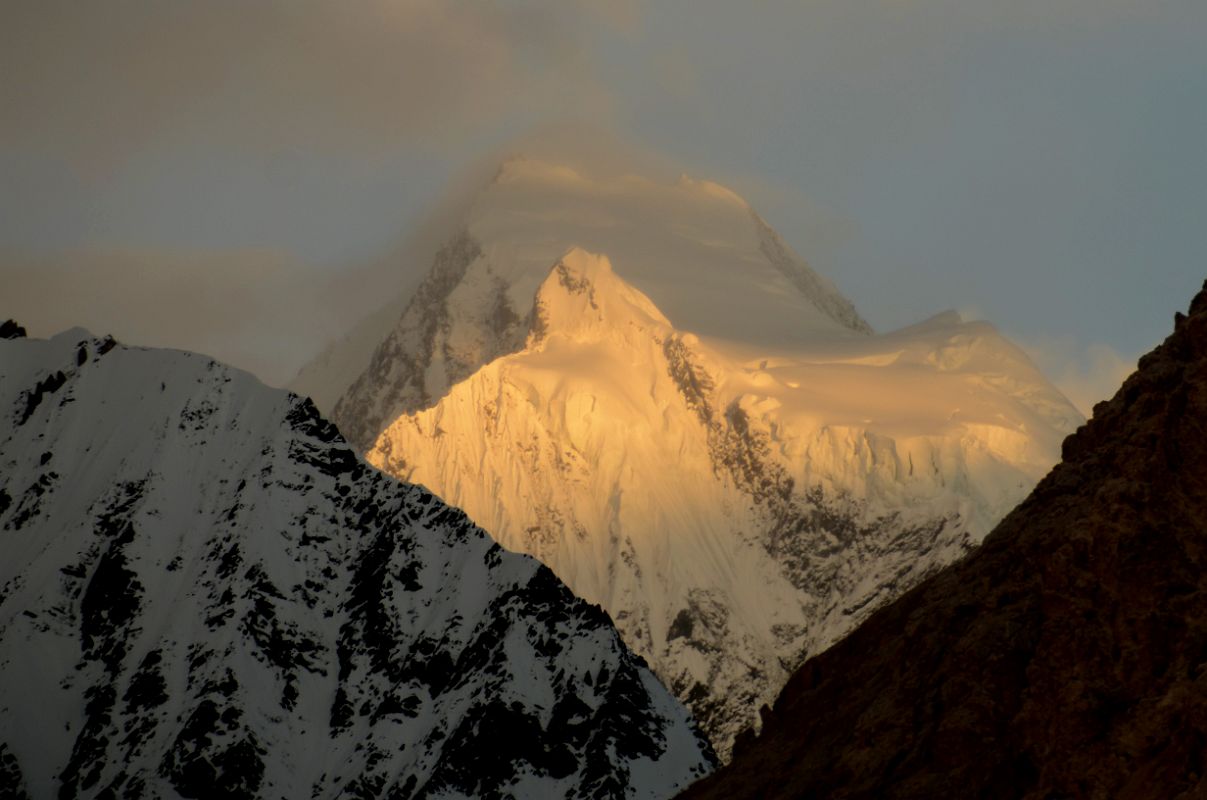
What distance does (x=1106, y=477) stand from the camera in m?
90.7

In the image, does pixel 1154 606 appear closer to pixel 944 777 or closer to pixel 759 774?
pixel 944 777

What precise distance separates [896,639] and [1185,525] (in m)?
13.1

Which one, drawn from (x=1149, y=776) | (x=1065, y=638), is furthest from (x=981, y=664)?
(x=1149, y=776)

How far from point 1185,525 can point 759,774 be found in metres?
19.1

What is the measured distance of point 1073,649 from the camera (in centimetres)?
8594

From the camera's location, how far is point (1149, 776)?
79.1 metres

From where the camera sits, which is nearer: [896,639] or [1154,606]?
[1154,606]

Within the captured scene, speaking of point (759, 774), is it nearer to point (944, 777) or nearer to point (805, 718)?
point (805, 718)

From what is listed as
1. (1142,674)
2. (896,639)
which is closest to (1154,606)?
(1142,674)

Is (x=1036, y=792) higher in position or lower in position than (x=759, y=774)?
lower

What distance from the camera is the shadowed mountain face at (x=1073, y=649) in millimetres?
82062

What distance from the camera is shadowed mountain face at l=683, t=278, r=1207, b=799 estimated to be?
82062 millimetres

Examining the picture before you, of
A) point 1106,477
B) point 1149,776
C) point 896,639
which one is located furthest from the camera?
point 896,639

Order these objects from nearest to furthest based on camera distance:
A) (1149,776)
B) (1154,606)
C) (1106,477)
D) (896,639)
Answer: (1149,776) < (1154,606) < (1106,477) < (896,639)
